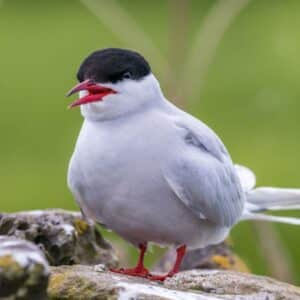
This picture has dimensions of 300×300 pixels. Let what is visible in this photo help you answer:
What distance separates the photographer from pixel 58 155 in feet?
47.4

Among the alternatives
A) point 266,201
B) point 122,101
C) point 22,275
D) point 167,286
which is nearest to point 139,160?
point 122,101

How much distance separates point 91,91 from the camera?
19.4 feet

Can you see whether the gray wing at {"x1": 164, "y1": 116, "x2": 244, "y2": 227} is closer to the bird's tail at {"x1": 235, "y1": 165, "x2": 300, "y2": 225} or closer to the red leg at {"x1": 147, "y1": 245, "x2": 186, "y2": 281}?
the red leg at {"x1": 147, "y1": 245, "x2": 186, "y2": 281}

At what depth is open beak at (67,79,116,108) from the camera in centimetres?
588

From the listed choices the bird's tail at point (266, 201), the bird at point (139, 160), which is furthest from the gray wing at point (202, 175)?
the bird's tail at point (266, 201)

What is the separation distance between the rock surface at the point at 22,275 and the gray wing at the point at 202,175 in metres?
1.31

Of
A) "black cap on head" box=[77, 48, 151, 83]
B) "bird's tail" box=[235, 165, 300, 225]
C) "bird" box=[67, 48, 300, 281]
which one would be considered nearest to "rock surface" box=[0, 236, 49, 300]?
"bird" box=[67, 48, 300, 281]

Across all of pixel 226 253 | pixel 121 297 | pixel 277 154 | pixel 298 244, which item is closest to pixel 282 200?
pixel 226 253

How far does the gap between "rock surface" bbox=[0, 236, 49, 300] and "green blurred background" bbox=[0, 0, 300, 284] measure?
446cm

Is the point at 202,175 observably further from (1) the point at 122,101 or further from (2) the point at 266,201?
→ (2) the point at 266,201

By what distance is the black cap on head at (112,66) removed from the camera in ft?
19.4

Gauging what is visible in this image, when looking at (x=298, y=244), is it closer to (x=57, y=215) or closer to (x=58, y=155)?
(x=58, y=155)

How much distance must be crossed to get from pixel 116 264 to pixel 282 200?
81 cm

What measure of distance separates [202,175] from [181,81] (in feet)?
12.2
